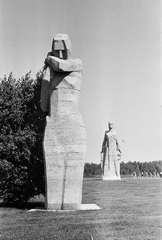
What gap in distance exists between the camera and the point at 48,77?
12.8m

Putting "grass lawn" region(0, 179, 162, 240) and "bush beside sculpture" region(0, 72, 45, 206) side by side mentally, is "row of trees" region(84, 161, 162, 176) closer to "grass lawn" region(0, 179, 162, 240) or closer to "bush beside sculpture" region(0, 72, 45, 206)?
"bush beside sculpture" region(0, 72, 45, 206)

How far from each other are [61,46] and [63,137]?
3.41 metres

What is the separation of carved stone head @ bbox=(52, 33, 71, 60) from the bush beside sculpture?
3.19m

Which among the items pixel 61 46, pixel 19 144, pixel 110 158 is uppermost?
pixel 61 46

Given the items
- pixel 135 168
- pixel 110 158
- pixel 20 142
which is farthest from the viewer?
pixel 135 168

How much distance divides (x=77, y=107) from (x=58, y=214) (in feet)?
13.0

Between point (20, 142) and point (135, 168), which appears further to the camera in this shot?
point (135, 168)

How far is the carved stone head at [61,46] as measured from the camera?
12906mm

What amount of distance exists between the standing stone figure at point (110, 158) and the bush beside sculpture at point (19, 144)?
75.6 ft

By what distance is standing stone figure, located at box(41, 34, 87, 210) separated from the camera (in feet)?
40.5

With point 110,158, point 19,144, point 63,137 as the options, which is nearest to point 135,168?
point 110,158

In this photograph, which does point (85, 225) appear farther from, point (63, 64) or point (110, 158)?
point (110, 158)

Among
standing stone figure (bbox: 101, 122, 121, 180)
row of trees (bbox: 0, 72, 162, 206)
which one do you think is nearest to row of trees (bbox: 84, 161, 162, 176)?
standing stone figure (bbox: 101, 122, 121, 180)

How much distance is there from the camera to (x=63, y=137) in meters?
12.4
